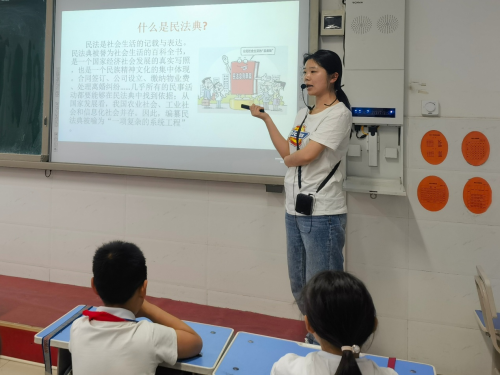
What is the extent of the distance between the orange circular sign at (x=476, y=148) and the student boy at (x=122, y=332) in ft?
5.80

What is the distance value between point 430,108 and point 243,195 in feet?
3.87

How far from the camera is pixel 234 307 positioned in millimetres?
2697

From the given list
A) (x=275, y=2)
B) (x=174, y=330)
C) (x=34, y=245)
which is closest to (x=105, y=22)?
(x=275, y=2)

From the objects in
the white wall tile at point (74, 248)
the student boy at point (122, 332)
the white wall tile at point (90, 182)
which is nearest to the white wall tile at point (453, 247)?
the student boy at point (122, 332)

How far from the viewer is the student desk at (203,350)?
4.11 ft

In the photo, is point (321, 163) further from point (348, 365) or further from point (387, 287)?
point (348, 365)

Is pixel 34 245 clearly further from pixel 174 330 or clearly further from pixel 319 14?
pixel 319 14

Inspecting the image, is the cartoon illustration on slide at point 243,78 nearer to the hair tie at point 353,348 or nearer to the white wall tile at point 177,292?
the white wall tile at point 177,292

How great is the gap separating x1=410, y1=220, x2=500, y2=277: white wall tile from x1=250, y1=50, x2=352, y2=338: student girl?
622 millimetres

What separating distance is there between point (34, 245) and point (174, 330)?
2.26 m

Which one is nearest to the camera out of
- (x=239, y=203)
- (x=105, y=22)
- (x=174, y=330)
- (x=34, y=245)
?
(x=174, y=330)

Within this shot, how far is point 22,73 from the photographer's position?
3.01 m

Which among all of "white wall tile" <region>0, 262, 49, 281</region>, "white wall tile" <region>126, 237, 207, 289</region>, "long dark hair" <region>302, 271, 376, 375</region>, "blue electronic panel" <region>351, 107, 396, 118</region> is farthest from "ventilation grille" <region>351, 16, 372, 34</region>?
"white wall tile" <region>0, 262, 49, 281</region>

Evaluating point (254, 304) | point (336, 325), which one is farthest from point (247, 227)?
point (336, 325)
